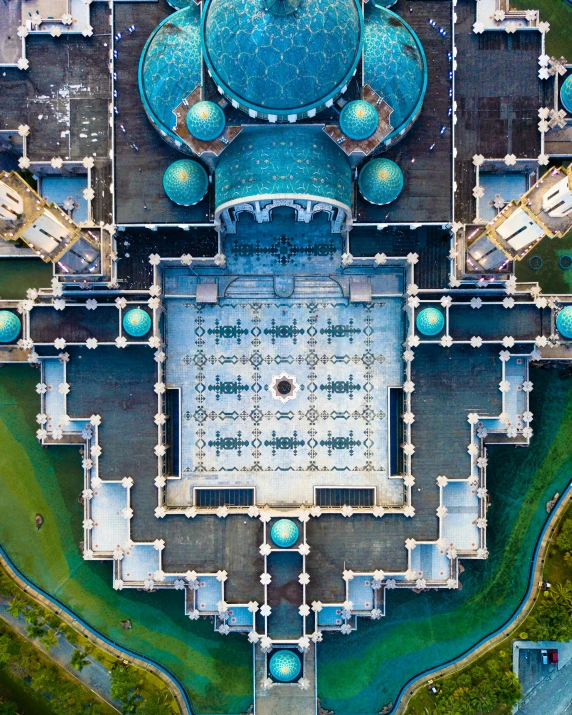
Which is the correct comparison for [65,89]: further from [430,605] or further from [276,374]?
[430,605]

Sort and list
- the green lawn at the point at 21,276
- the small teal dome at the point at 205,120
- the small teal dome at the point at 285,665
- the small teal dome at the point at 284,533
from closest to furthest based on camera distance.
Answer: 1. the small teal dome at the point at 205,120
2. the small teal dome at the point at 284,533
3. the small teal dome at the point at 285,665
4. the green lawn at the point at 21,276

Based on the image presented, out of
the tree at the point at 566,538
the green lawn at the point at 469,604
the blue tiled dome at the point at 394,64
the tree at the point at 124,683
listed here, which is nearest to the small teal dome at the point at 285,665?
the green lawn at the point at 469,604

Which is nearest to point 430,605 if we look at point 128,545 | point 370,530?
point 370,530

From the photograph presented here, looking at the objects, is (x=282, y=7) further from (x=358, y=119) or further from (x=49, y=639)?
(x=49, y=639)

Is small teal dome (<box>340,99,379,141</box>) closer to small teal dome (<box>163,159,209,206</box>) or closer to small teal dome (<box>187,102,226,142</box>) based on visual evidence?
small teal dome (<box>187,102,226,142</box>)

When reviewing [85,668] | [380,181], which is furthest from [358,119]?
[85,668]

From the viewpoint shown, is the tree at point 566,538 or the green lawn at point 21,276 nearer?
the tree at point 566,538

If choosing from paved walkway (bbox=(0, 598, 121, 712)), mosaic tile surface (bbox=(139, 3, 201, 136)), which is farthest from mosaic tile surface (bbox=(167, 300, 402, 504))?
paved walkway (bbox=(0, 598, 121, 712))

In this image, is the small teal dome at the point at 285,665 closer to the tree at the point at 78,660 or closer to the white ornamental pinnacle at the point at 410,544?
the white ornamental pinnacle at the point at 410,544
